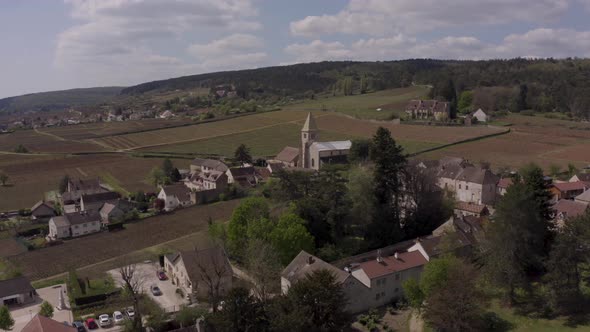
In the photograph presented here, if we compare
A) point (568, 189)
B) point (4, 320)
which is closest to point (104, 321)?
point (4, 320)

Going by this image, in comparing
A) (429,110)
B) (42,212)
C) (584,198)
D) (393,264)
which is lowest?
(42,212)

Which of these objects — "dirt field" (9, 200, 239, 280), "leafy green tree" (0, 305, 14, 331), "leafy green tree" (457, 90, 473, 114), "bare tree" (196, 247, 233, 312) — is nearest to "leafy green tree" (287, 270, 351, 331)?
→ "bare tree" (196, 247, 233, 312)

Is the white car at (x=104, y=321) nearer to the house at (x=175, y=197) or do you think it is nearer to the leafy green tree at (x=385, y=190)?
the leafy green tree at (x=385, y=190)

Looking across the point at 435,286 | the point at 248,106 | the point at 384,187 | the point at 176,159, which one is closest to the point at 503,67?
the point at 248,106

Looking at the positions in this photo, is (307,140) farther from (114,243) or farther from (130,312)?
(130,312)

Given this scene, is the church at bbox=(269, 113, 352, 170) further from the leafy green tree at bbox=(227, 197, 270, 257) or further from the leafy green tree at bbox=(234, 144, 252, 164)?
the leafy green tree at bbox=(227, 197, 270, 257)

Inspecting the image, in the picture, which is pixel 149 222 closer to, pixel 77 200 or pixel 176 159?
pixel 77 200
